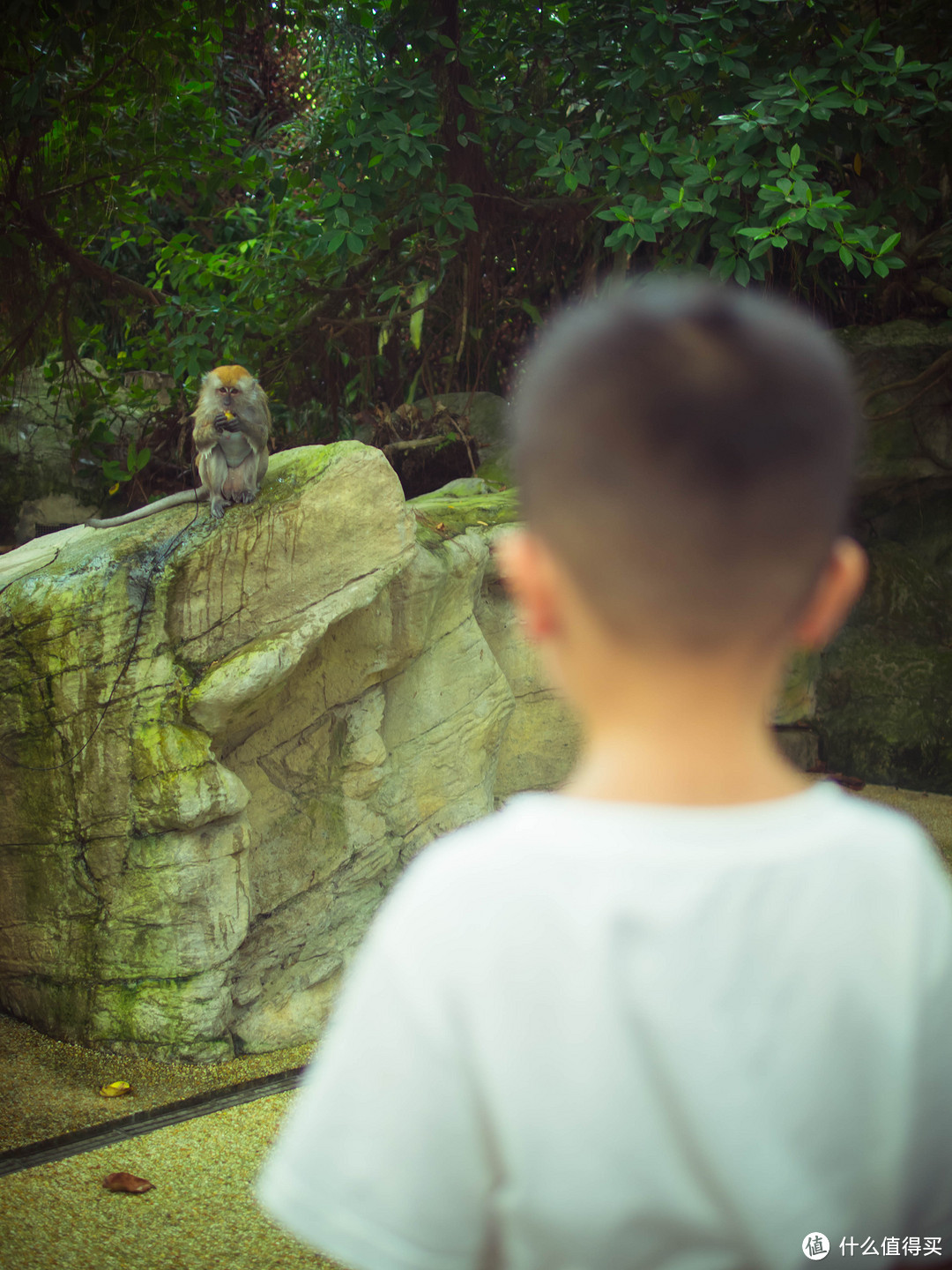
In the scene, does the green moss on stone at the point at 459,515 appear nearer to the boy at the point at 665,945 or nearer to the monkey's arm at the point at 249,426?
the monkey's arm at the point at 249,426

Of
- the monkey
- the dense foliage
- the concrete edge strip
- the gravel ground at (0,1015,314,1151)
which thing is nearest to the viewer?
the concrete edge strip

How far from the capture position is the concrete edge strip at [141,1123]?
2.97 metres

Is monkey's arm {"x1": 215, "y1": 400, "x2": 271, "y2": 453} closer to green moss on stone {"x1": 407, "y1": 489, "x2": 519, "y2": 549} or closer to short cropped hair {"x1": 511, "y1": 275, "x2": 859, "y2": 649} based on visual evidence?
green moss on stone {"x1": 407, "y1": 489, "x2": 519, "y2": 549}

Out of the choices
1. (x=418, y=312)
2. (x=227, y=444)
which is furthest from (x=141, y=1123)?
(x=418, y=312)

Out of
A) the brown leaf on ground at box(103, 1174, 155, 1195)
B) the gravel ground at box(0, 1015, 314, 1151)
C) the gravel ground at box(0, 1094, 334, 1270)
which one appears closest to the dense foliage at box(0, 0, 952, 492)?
the gravel ground at box(0, 1015, 314, 1151)

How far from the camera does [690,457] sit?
592mm

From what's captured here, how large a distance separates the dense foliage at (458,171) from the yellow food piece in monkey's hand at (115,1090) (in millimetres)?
3185

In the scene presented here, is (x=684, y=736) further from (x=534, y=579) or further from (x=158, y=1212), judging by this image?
(x=158, y=1212)

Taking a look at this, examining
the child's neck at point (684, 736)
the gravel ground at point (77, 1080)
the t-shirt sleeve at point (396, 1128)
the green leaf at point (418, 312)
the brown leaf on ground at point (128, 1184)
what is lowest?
the gravel ground at point (77, 1080)

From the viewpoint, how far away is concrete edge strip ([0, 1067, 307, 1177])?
2.97 m

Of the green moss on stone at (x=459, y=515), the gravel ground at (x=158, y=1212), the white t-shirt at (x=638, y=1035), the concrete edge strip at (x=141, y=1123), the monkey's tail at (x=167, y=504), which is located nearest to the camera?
the white t-shirt at (x=638, y=1035)

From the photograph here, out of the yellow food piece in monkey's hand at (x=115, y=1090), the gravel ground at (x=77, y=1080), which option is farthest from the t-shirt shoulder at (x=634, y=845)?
the yellow food piece in monkey's hand at (x=115, y=1090)

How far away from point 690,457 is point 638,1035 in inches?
13.0

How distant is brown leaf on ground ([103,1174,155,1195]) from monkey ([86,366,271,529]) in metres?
2.14
